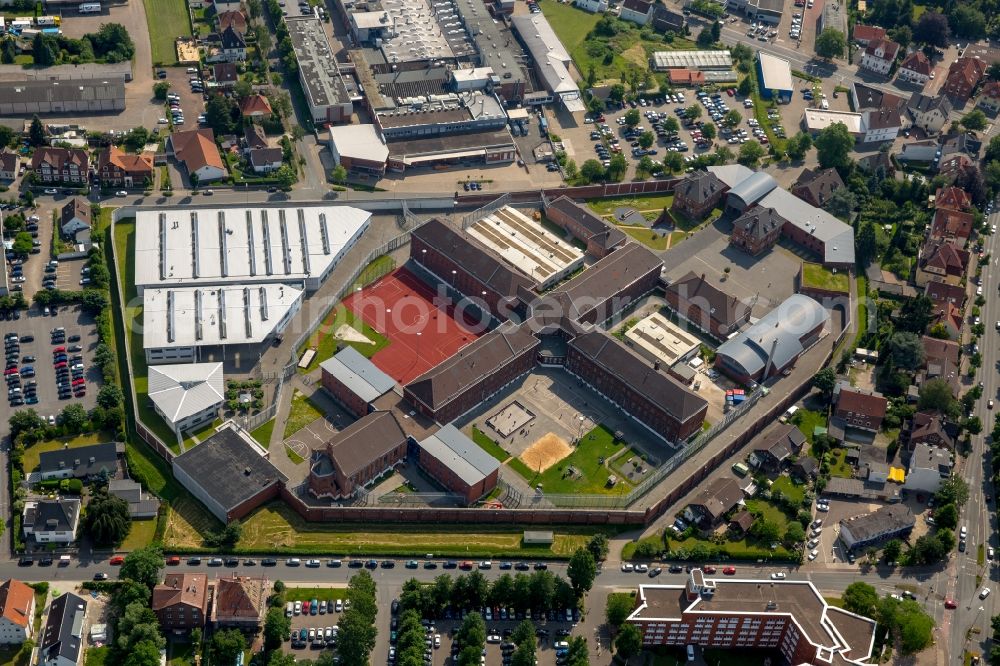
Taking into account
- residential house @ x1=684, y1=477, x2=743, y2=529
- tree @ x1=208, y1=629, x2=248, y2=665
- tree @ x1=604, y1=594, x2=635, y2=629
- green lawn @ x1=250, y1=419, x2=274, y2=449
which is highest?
green lawn @ x1=250, y1=419, x2=274, y2=449

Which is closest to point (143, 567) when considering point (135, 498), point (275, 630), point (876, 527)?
point (135, 498)

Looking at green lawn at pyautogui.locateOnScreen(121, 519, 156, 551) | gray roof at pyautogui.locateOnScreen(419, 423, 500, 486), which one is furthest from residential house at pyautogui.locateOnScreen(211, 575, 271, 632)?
gray roof at pyautogui.locateOnScreen(419, 423, 500, 486)

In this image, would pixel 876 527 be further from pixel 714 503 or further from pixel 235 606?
pixel 235 606

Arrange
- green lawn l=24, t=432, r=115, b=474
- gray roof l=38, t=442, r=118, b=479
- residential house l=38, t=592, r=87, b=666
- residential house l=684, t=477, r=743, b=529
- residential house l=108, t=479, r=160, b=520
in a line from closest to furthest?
residential house l=38, t=592, r=87, b=666, residential house l=108, t=479, r=160, b=520, gray roof l=38, t=442, r=118, b=479, green lawn l=24, t=432, r=115, b=474, residential house l=684, t=477, r=743, b=529

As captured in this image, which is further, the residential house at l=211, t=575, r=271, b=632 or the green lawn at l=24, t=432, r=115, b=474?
the green lawn at l=24, t=432, r=115, b=474

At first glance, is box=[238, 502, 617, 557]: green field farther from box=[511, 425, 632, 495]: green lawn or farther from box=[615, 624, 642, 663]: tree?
box=[615, 624, 642, 663]: tree

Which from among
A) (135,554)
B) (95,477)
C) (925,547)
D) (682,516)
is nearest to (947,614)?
(925,547)

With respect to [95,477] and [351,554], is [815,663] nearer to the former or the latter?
[351,554]

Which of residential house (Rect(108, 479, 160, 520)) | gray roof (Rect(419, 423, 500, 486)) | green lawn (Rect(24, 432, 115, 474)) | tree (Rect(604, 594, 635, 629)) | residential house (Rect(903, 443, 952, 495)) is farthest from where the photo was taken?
residential house (Rect(903, 443, 952, 495))
